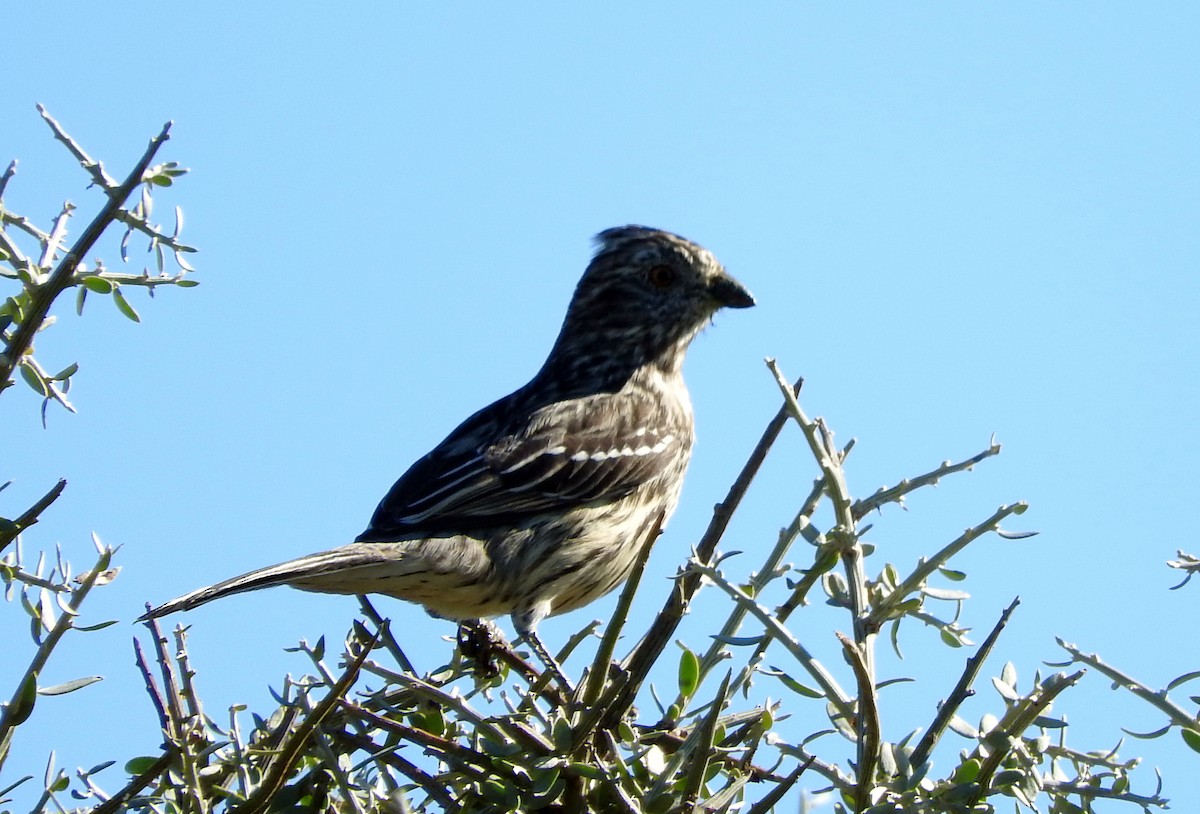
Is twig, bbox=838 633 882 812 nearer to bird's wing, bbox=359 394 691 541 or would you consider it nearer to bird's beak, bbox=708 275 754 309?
bird's wing, bbox=359 394 691 541

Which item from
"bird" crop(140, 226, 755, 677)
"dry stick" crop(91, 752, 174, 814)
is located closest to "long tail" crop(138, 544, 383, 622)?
"bird" crop(140, 226, 755, 677)

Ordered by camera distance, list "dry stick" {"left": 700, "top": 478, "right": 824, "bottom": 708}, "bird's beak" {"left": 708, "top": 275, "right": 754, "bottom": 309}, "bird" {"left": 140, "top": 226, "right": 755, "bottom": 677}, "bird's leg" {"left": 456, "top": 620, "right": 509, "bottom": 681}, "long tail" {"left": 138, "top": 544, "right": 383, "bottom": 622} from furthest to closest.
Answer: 1. "bird's beak" {"left": 708, "top": 275, "right": 754, "bottom": 309}
2. "bird" {"left": 140, "top": 226, "right": 755, "bottom": 677}
3. "bird's leg" {"left": 456, "top": 620, "right": 509, "bottom": 681}
4. "long tail" {"left": 138, "top": 544, "right": 383, "bottom": 622}
5. "dry stick" {"left": 700, "top": 478, "right": 824, "bottom": 708}

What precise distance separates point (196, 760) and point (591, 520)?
12.2 feet

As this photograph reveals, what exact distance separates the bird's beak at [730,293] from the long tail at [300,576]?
10.1ft

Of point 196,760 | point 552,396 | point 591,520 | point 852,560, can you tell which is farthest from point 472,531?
point 852,560

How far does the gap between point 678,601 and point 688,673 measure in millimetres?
314

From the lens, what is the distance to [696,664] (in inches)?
127

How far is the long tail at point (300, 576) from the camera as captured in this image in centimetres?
438

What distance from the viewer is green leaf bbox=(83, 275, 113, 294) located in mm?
2934

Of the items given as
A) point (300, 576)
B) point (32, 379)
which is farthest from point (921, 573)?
point (300, 576)

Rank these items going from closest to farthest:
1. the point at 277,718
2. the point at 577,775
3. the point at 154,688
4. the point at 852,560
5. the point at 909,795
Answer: the point at 909,795
the point at 852,560
the point at 577,775
the point at 154,688
the point at 277,718

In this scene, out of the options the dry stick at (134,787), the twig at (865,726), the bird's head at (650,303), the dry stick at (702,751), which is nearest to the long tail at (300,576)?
the dry stick at (134,787)

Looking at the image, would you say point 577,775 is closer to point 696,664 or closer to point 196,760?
point 696,664

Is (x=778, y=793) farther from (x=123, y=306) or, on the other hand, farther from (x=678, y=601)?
(x=123, y=306)
